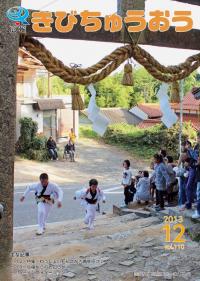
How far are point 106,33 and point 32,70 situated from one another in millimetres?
21931

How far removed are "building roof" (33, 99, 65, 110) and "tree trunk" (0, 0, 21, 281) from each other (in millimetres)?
21773

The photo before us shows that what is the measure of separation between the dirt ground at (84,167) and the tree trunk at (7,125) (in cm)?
1444

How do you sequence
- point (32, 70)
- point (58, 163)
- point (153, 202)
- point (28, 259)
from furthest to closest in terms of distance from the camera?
point (32, 70) → point (58, 163) → point (153, 202) → point (28, 259)

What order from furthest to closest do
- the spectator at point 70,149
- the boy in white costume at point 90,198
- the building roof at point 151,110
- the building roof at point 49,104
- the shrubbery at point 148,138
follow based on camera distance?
1. the building roof at point 151,110
2. the shrubbery at point 148,138
3. the building roof at point 49,104
4. the spectator at point 70,149
5. the boy in white costume at point 90,198

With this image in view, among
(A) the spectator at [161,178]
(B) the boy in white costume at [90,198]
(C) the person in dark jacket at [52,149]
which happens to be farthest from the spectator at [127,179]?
(C) the person in dark jacket at [52,149]

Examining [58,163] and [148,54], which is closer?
[148,54]

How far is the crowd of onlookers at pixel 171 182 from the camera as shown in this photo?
7.48 meters

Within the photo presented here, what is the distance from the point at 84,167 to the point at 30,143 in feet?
11.4

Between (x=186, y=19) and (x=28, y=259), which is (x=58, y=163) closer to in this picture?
(x=28, y=259)

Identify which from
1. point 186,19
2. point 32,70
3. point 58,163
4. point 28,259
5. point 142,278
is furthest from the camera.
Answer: point 32,70

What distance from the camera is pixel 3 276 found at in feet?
11.4

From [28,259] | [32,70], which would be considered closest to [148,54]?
[28,259]

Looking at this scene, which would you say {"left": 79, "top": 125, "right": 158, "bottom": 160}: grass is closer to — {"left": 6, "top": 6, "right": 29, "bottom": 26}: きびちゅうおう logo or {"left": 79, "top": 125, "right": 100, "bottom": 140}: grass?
{"left": 79, "top": 125, "right": 100, "bottom": 140}: grass

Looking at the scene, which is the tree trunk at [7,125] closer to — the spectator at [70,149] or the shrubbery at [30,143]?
the shrubbery at [30,143]
